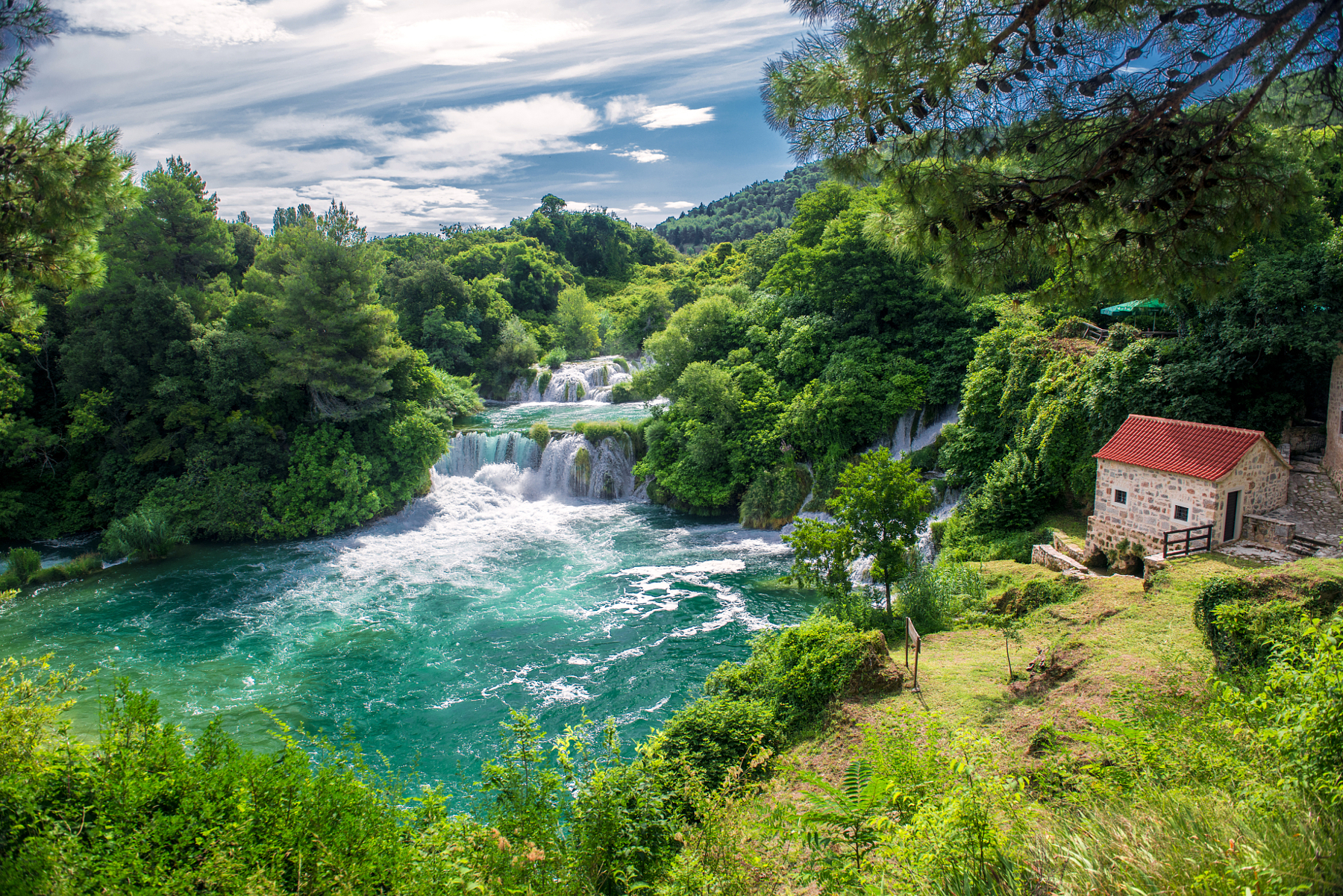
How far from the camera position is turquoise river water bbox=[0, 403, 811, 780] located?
12.5 metres

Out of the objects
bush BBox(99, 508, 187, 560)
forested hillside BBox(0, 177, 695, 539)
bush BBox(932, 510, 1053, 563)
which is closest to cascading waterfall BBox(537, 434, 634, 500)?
forested hillside BBox(0, 177, 695, 539)

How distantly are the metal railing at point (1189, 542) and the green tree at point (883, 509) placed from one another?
436 cm

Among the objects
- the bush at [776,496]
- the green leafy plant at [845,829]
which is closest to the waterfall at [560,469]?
the bush at [776,496]

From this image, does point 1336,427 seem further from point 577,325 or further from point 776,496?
point 577,325

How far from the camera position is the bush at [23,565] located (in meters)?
18.4

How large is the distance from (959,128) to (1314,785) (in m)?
5.36

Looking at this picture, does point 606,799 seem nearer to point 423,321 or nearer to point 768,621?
point 768,621

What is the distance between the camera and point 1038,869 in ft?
13.2

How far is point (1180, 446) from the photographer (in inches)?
497

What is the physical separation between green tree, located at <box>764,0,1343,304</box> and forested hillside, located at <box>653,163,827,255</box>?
280 feet

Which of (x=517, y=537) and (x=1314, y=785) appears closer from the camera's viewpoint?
(x=1314, y=785)

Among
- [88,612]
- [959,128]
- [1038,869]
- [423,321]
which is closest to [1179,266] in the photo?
[959,128]

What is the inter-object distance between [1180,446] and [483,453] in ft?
76.8

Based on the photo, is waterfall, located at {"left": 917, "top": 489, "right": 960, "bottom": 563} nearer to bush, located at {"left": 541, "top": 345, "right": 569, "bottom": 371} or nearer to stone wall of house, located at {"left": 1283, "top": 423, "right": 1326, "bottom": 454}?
stone wall of house, located at {"left": 1283, "top": 423, "right": 1326, "bottom": 454}
